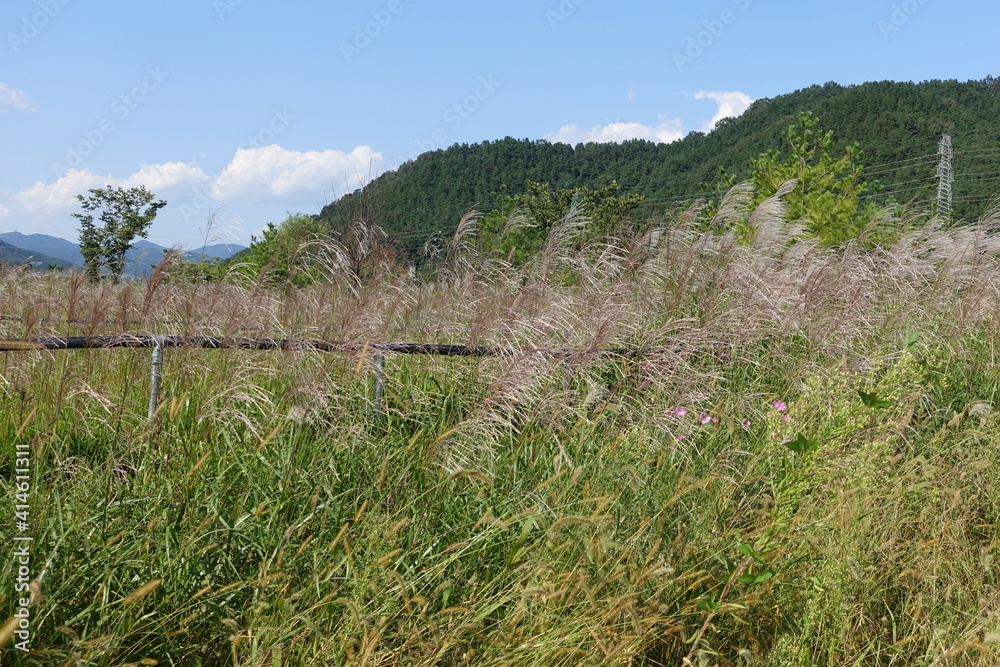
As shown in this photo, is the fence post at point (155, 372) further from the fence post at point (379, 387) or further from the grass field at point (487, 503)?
the fence post at point (379, 387)

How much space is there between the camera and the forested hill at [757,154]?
152 ft

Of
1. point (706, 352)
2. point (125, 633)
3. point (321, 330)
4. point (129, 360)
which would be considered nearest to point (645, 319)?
point (706, 352)

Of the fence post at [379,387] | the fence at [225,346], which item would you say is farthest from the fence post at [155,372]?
the fence post at [379,387]

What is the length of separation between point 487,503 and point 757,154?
5473 centimetres

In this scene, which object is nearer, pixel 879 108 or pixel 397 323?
pixel 397 323

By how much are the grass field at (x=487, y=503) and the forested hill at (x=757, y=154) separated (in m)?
39.2

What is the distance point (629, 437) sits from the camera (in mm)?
2818

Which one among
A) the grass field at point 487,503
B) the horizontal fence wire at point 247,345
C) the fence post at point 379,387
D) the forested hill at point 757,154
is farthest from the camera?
the forested hill at point 757,154

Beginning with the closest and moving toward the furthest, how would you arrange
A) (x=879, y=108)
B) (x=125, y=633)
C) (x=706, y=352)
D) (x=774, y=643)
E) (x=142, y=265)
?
1. (x=125, y=633)
2. (x=774, y=643)
3. (x=706, y=352)
4. (x=142, y=265)
5. (x=879, y=108)

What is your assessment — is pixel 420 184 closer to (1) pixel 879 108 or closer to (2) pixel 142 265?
(1) pixel 879 108

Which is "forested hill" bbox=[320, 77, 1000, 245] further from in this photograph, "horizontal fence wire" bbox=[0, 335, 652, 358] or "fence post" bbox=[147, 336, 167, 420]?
"fence post" bbox=[147, 336, 167, 420]

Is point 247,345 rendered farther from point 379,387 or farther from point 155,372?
point 379,387

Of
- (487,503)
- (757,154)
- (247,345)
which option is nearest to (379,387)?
(247,345)

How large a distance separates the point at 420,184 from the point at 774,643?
76522 millimetres
